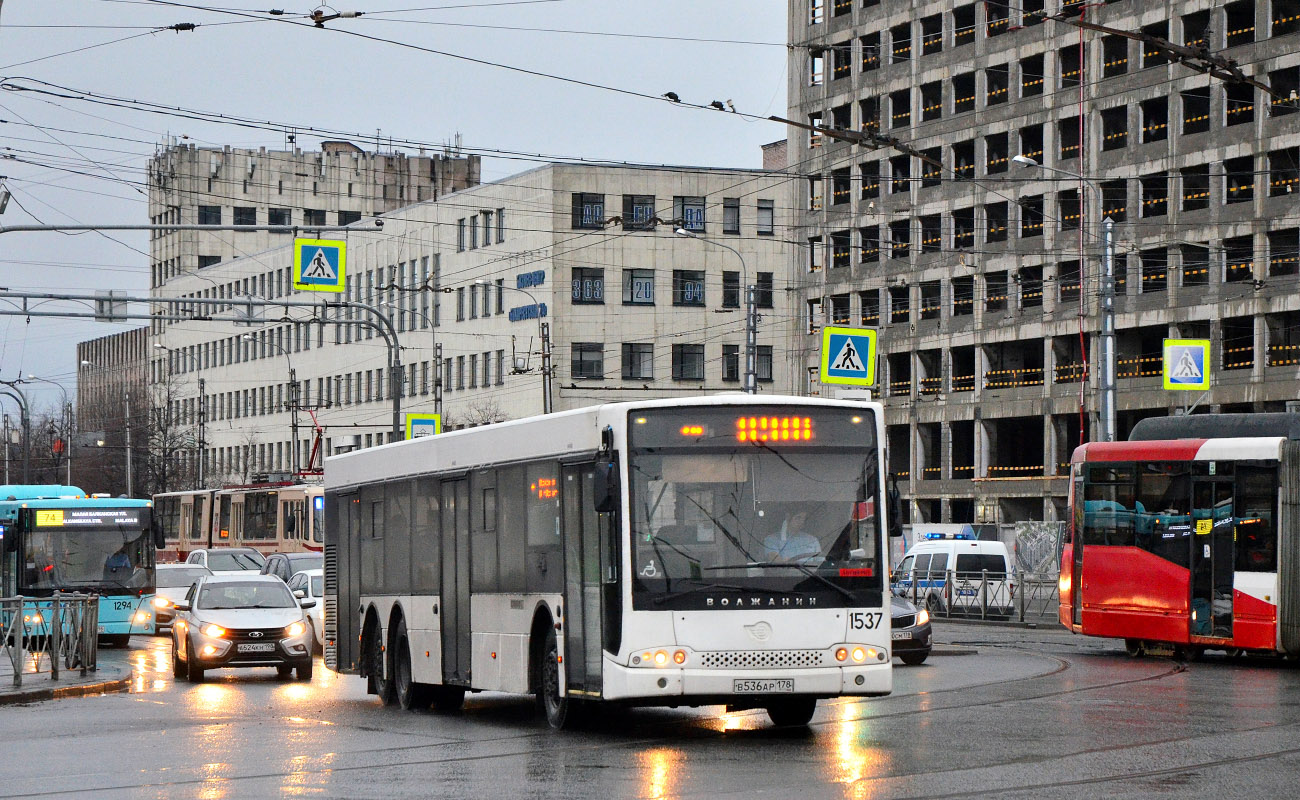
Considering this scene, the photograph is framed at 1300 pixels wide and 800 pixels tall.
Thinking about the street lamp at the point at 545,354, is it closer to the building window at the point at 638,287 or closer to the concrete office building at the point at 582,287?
the concrete office building at the point at 582,287

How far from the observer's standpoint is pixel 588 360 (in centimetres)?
8800

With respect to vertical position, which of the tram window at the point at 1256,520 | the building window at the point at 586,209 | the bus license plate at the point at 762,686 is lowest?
the bus license plate at the point at 762,686

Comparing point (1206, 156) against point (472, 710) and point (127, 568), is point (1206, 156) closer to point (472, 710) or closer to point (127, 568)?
point (127, 568)

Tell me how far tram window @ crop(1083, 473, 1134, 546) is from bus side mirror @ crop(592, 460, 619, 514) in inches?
519

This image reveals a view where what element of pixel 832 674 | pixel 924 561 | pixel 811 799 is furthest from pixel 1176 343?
pixel 811 799

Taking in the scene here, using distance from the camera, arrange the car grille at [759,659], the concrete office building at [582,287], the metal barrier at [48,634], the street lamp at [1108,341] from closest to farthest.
Answer: 1. the car grille at [759,659]
2. the metal barrier at [48,634]
3. the street lamp at [1108,341]
4. the concrete office building at [582,287]

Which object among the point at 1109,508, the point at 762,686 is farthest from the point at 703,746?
the point at 1109,508

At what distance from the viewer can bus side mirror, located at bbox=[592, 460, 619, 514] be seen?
51.1 feet

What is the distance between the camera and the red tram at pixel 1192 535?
992 inches

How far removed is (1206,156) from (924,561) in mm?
23350

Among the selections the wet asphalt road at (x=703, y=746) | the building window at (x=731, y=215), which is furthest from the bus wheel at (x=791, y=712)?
the building window at (x=731, y=215)

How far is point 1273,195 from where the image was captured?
202 feet

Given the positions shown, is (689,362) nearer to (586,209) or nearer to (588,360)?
(588,360)

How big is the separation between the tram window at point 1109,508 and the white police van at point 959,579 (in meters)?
15.0
